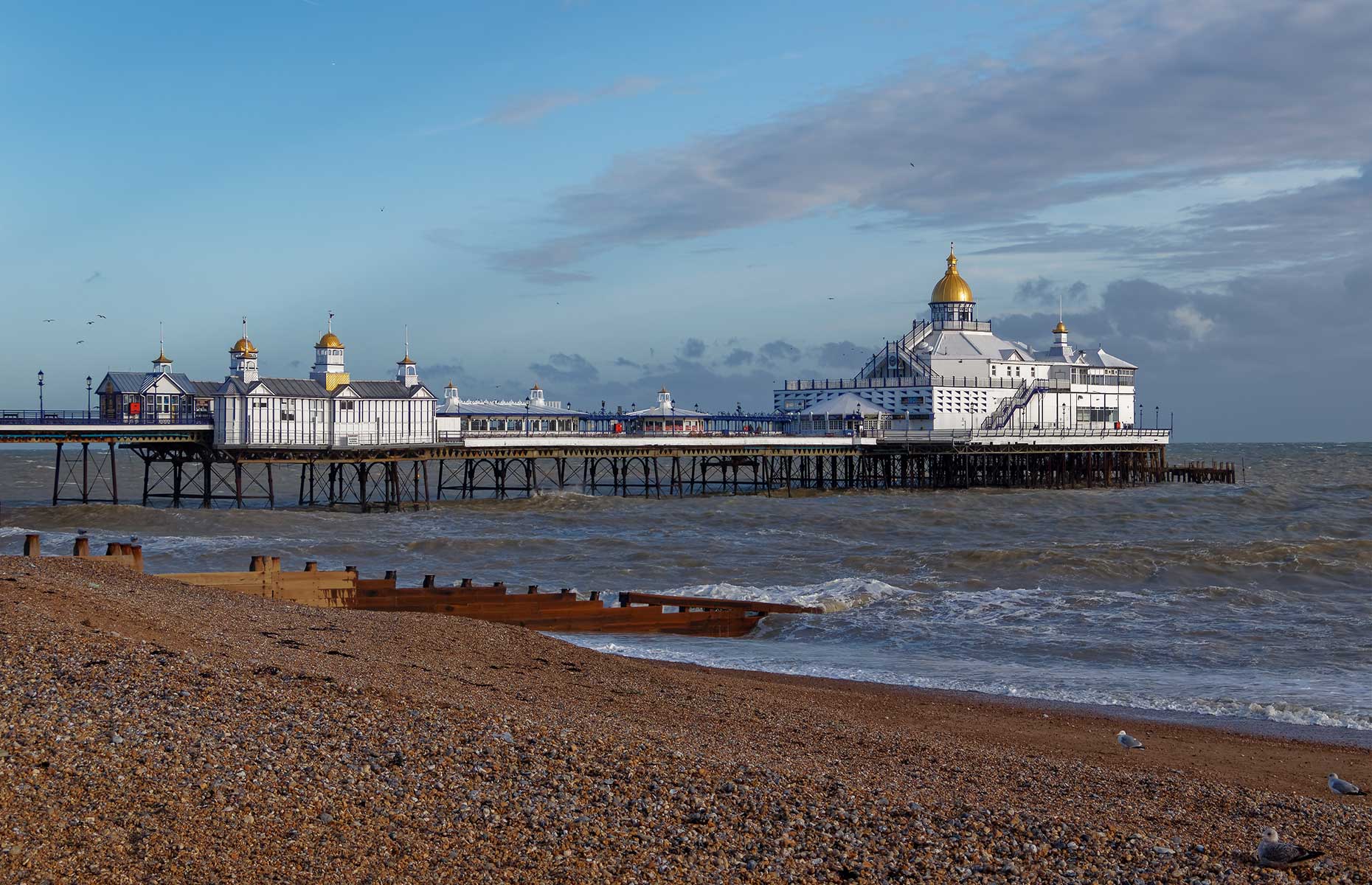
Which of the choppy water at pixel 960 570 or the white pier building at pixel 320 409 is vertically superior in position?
the white pier building at pixel 320 409

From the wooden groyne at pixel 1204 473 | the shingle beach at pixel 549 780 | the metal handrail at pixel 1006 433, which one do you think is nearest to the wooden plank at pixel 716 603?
the shingle beach at pixel 549 780

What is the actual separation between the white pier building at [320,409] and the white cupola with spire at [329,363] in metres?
0.03

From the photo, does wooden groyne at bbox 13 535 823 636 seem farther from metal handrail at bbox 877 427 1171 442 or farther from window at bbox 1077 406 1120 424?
window at bbox 1077 406 1120 424

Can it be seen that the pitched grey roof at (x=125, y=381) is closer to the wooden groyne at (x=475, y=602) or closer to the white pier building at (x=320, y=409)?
the white pier building at (x=320, y=409)

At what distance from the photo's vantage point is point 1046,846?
785cm

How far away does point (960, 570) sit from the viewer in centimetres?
2888

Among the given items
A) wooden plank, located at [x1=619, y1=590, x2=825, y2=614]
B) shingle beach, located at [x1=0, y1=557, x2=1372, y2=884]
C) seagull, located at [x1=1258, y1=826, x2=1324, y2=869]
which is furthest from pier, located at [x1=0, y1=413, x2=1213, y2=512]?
seagull, located at [x1=1258, y1=826, x2=1324, y2=869]

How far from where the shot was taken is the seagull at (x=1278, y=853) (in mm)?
7902

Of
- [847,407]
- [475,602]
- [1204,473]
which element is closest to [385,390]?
[847,407]

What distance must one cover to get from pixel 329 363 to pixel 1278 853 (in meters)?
48.1

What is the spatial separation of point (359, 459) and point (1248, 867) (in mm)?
43573

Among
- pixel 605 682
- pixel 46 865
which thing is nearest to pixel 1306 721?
pixel 605 682

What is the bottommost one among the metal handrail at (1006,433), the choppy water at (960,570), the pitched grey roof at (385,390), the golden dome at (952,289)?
the choppy water at (960,570)

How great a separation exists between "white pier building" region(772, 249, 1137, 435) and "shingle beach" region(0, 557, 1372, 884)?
54.8m
